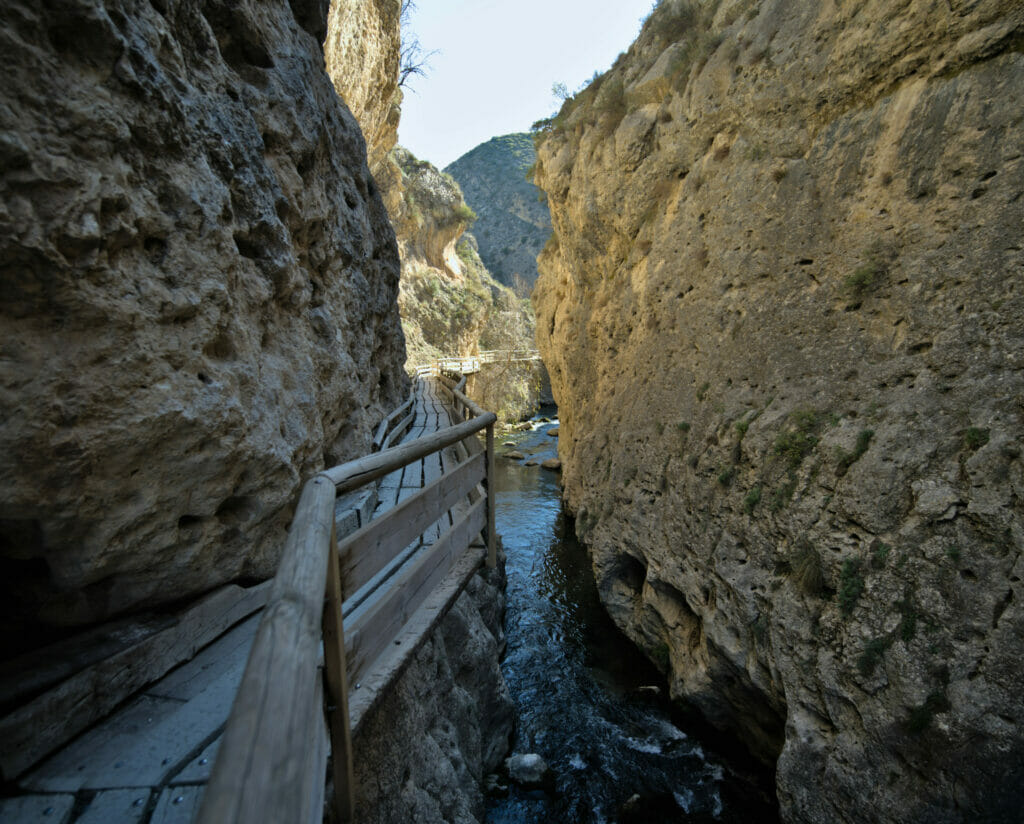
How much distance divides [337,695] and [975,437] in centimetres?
436

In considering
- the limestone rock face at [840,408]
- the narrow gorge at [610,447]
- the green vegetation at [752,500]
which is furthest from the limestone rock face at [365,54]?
the green vegetation at [752,500]

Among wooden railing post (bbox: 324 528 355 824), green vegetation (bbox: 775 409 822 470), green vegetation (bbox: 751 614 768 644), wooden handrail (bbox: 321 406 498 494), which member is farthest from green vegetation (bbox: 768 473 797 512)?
wooden railing post (bbox: 324 528 355 824)

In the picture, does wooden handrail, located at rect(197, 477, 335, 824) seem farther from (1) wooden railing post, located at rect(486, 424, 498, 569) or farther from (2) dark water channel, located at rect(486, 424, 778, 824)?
(2) dark water channel, located at rect(486, 424, 778, 824)

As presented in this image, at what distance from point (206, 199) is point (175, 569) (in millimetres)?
1949

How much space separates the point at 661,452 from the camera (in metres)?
6.65

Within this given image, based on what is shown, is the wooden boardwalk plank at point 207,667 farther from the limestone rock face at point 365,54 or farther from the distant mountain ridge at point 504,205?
the distant mountain ridge at point 504,205

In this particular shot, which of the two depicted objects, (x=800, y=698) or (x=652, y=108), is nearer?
(x=800, y=698)

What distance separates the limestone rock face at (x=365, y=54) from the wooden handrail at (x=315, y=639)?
11.7 metres

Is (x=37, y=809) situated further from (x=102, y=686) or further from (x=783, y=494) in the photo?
(x=783, y=494)

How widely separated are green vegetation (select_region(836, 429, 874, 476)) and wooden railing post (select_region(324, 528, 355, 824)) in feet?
13.9

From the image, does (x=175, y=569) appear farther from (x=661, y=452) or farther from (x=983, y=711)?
(x=661, y=452)

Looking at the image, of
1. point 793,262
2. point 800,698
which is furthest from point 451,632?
point 793,262

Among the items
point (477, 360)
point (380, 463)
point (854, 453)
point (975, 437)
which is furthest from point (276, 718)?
point (477, 360)

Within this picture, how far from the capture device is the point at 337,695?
5.25 feet
